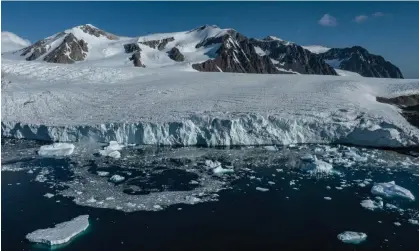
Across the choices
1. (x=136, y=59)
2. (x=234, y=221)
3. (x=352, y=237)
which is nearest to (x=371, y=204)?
(x=352, y=237)

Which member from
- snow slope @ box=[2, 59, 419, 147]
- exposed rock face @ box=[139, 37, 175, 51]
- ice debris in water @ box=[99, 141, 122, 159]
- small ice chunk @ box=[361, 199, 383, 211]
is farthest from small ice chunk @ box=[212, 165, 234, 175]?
exposed rock face @ box=[139, 37, 175, 51]

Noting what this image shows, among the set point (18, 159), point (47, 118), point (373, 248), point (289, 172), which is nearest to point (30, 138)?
point (47, 118)

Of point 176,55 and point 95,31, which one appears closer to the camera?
point 176,55

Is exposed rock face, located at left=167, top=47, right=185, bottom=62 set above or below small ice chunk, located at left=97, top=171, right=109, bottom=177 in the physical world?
above

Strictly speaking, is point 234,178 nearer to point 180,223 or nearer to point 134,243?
point 180,223

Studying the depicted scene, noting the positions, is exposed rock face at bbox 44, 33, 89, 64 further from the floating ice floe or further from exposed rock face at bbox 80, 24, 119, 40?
the floating ice floe

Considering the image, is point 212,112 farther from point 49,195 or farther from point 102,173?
point 49,195

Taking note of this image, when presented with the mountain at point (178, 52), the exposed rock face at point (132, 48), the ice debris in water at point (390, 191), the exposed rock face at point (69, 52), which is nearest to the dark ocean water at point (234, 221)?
the ice debris in water at point (390, 191)
